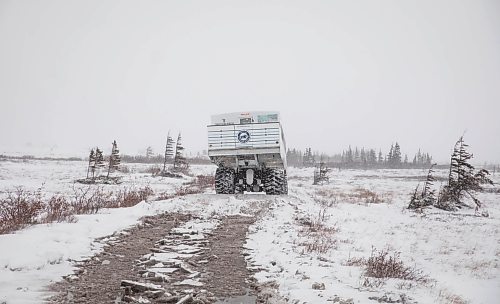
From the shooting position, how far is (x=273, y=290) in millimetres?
4855

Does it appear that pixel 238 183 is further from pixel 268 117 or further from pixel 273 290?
pixel 273 290

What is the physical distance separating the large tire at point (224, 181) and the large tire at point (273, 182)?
6.20ft

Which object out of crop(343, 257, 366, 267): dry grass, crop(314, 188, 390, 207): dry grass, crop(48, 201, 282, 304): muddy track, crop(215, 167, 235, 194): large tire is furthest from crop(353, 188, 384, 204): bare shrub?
crop(48, 201, 282, 304): muddy track

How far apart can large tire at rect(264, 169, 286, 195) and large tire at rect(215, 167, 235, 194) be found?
1.89m

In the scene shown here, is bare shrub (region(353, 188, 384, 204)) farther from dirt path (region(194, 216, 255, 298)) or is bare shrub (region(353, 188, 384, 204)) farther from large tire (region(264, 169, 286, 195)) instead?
dirt path (region(194, 216, 255, 298))

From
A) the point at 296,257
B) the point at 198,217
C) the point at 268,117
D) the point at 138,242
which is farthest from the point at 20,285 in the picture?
the point at 268,117

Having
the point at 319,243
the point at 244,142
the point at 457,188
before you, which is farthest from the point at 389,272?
the point at 457,188

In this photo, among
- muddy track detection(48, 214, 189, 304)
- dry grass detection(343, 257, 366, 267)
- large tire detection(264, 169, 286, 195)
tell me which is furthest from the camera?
large tire detection(264, 169, 286, 195)

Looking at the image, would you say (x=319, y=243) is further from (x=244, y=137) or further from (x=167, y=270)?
(x=244, y=137)

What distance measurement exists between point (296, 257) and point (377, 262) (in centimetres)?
144

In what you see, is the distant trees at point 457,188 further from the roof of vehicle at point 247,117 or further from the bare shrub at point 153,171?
the bare shrub at point 153,171

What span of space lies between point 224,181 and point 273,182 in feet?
8.55

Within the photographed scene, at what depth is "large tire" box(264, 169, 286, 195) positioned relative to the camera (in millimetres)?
18922

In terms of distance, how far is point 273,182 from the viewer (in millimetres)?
18922
